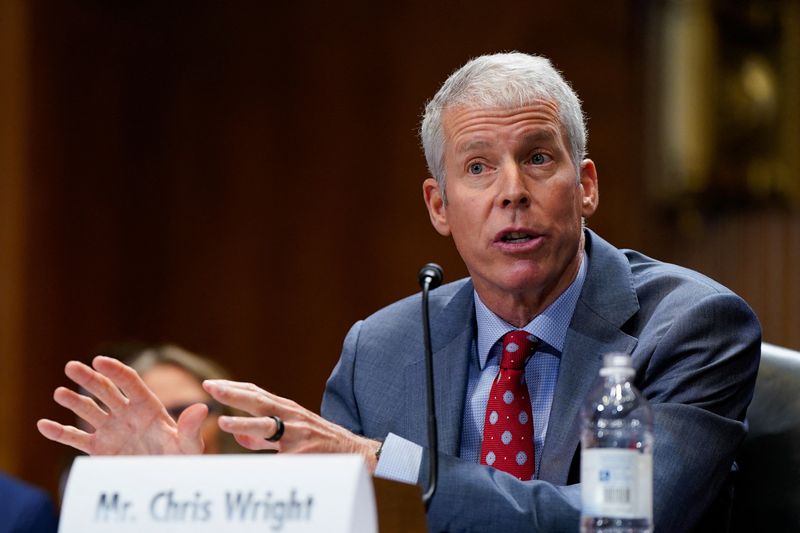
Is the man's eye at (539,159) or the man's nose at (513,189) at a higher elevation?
the man's eye at (539,159)

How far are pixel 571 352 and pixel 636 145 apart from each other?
3098mm

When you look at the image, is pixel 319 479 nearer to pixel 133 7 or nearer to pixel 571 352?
pixel 571 352

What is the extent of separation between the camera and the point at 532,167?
2.57m

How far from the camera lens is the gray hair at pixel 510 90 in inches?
101

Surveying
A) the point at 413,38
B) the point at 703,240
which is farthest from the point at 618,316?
the point at 413,38

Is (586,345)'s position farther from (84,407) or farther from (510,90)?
(84,407)

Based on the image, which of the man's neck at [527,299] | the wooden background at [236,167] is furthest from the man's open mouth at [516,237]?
the wooden background at [236,167]

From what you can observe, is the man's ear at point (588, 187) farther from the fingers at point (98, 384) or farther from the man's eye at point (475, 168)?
the fingers at point (98, 384)

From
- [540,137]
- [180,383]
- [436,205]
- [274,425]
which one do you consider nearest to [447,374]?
[436,205]

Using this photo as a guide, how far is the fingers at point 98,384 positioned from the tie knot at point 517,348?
0.82 m

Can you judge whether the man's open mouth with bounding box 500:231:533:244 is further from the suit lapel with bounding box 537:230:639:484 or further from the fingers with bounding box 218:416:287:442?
the fingers with bounding box 218:416:287:442

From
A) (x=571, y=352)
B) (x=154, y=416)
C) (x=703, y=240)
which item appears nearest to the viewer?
(x=154, y=416)

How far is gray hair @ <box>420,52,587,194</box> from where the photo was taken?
8.39 ft

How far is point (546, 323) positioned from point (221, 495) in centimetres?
117
